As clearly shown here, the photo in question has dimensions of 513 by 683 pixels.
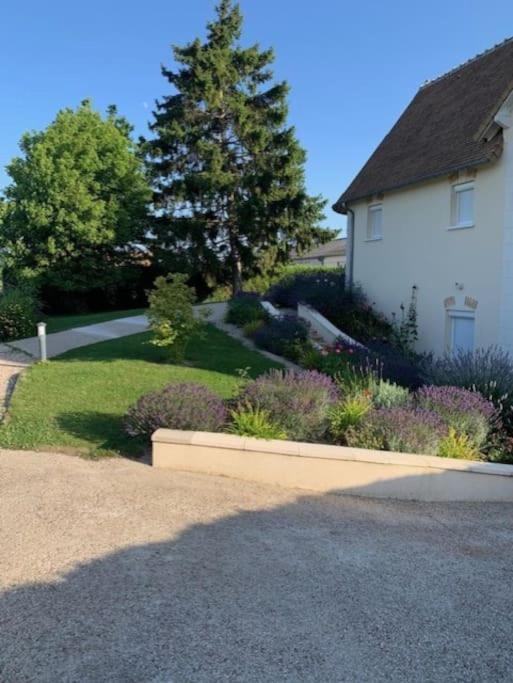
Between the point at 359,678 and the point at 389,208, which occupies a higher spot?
the point at 389,208

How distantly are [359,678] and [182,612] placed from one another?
1.03 m

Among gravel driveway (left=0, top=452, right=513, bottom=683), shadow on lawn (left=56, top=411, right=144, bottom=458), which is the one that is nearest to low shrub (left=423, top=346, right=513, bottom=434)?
gravel driveway (left=0, top=452, right=513, bottom=683)

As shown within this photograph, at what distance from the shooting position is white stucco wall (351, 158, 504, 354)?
10.6 metres

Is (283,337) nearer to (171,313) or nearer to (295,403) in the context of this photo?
(171,313)

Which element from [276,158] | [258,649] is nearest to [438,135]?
[258,649]

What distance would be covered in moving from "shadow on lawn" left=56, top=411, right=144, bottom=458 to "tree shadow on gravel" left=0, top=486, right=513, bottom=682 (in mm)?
2082

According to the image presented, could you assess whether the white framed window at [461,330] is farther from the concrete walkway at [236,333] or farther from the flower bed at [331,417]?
the flower bed at [331,417]

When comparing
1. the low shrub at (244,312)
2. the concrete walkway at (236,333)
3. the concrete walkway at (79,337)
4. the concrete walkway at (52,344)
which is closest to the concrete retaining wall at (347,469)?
the concrete walkway at (52,344)

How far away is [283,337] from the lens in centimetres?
1286

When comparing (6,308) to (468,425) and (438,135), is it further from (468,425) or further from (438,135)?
(468,425)

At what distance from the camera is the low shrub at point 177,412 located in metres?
6.26

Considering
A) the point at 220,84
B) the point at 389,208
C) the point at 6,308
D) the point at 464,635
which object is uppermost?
the point at 220,84

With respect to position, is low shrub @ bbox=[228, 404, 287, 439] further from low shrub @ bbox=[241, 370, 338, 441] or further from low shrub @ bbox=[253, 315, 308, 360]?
low shrub @ bbox=[253, 315, 308, 360]

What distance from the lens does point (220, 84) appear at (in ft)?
89.0
